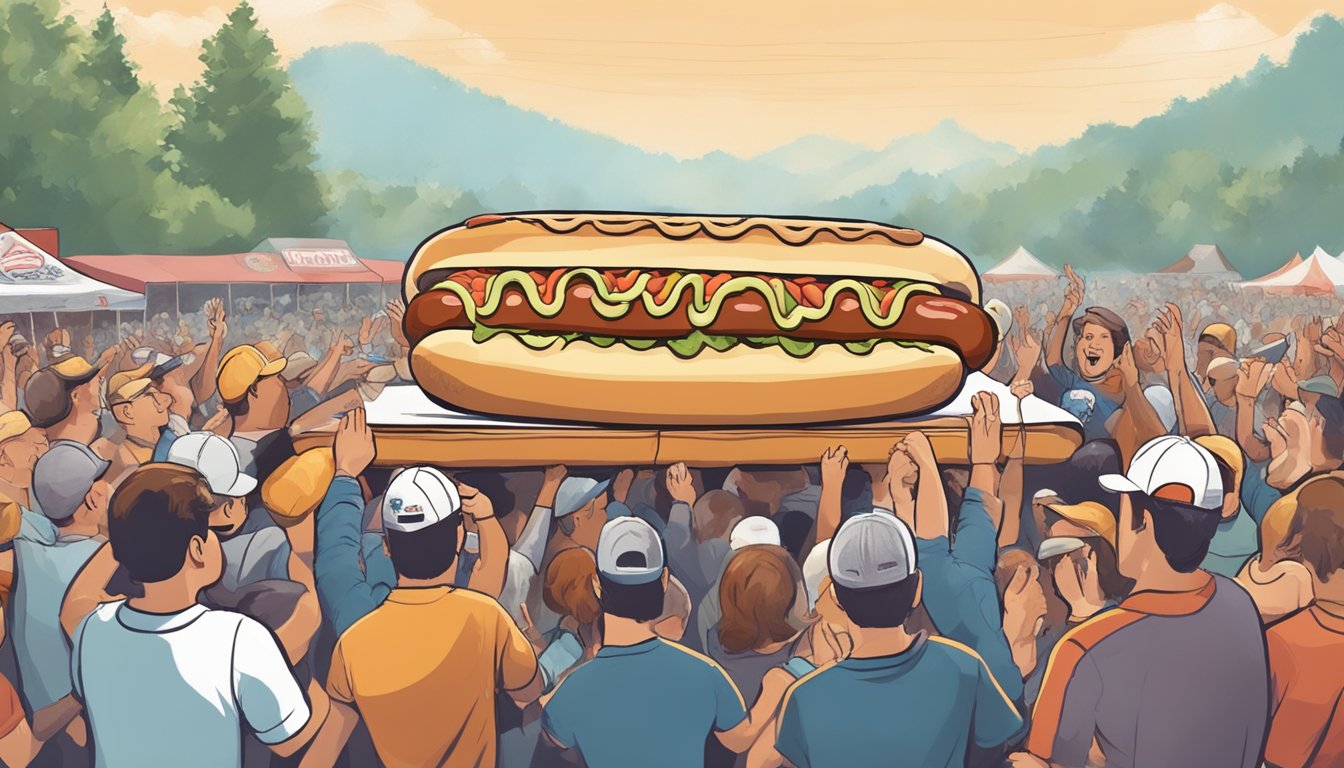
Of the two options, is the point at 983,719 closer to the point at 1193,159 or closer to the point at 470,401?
the point at 470,401

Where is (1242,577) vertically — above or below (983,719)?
above

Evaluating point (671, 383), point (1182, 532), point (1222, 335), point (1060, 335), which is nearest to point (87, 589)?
point (671, 383)

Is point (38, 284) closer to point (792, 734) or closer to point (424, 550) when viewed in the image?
point (424, 550)

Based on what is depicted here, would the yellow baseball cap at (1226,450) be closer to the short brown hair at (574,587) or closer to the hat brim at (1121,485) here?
the hat brim at (1121,485)

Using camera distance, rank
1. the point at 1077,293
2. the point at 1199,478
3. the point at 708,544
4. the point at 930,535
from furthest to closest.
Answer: the point at 1077,293, the point at 708,544, the point at 930,535, the point at 1199,478

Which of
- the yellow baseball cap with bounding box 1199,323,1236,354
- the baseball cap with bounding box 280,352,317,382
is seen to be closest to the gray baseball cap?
the baseball cap with bounding box 280,352,317,382

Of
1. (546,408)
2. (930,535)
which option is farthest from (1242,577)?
(546,408)
